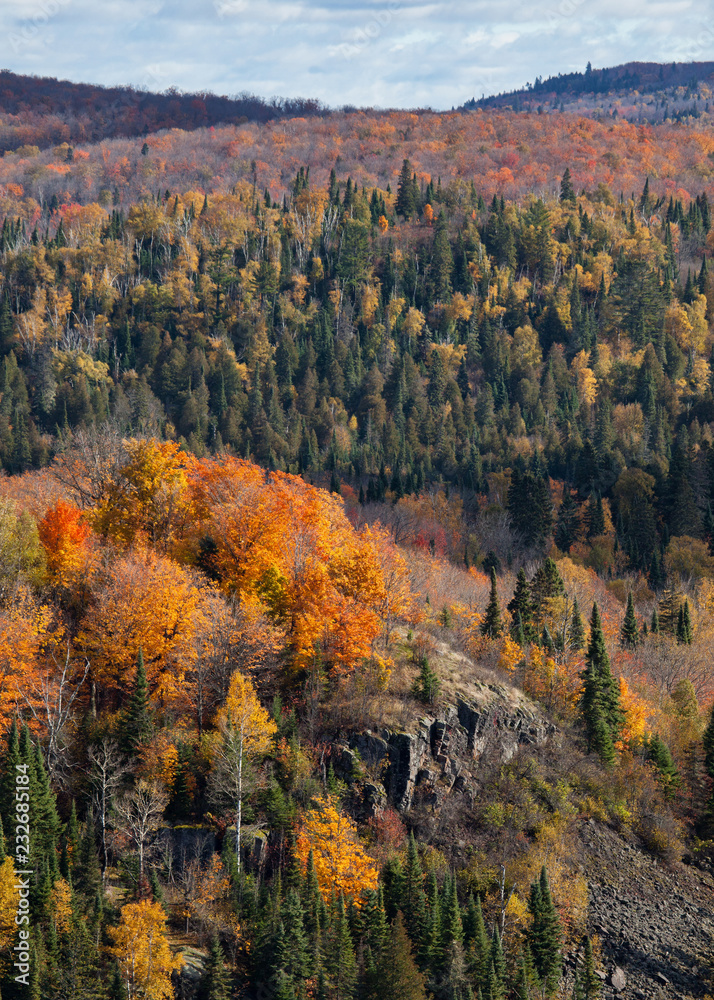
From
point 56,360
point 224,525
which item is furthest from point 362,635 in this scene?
point 56,360

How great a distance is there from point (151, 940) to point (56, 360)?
158 m

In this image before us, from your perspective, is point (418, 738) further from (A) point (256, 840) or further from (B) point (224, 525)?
(B) point (224, 525)

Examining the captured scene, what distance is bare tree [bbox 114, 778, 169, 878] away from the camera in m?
52.6

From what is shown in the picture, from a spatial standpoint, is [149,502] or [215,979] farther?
[149,502]

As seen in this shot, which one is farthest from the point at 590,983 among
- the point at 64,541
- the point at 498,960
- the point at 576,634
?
the point at 64,541

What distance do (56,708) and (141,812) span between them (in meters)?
9.32

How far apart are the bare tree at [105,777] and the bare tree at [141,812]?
2.38 ft

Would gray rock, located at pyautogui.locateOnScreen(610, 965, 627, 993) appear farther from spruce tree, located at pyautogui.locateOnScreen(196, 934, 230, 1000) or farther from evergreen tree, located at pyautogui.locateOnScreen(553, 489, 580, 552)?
evergreen tree, located at pyautogui.locateOnScreen(553, 489, 580, 552)

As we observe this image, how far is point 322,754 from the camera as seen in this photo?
207 ft

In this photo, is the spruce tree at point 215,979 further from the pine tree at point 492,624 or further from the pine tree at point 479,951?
the pine tree at point 492,624

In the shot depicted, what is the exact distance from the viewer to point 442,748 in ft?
220

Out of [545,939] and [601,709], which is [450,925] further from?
[601,709]

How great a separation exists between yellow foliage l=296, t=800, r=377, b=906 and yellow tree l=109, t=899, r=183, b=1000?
32.5 feet

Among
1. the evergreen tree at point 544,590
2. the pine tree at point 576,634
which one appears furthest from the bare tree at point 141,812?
the evergreen tree at point 544,590
